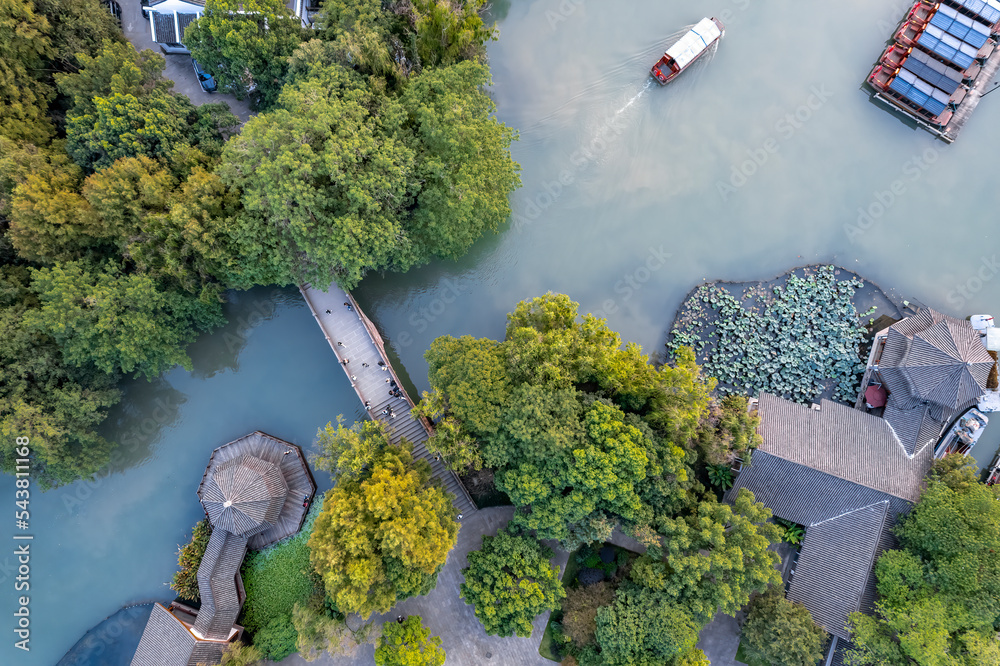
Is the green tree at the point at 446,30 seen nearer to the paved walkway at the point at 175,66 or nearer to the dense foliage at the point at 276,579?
the paved walkway at the point at 175,66

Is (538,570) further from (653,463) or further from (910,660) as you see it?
Result: (910,660)

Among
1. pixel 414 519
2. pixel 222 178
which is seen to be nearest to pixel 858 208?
pixel 414 519

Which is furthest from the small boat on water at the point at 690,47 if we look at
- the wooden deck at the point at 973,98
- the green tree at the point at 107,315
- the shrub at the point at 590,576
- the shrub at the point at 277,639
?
the shrub at the point at 277,639

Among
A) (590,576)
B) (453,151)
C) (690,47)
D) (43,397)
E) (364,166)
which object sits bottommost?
(590,576)

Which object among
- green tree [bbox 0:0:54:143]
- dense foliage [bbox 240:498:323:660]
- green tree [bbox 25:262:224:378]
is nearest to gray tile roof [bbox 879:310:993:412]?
dense foliage [bbox 240:498:323:660]

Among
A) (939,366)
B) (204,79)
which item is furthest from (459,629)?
(204,79)

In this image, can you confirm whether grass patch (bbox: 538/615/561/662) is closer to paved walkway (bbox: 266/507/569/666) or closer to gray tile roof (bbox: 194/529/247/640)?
paved walkway (bbox: 266/507/569/666)

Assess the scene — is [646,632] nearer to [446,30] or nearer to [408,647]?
[408,647]
